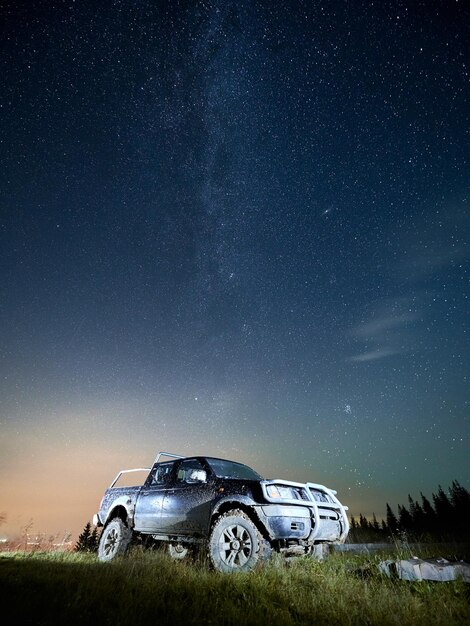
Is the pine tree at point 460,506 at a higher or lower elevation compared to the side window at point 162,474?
higher

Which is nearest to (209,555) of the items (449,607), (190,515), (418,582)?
(190,515)

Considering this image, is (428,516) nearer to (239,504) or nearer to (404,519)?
(404,519)

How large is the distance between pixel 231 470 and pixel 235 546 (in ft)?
5.94

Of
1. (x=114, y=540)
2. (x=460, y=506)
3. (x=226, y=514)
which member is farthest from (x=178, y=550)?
(x=460, y=506)

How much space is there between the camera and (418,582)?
443cm

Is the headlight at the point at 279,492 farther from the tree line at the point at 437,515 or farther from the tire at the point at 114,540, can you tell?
the tree line at the point at 437,515

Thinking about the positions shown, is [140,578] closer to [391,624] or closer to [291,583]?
[291,583]

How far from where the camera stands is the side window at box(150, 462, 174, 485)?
7407mm

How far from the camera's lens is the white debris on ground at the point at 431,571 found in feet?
14.7

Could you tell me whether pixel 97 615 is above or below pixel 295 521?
below

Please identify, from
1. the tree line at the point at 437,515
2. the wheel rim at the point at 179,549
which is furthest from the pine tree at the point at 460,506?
the wheel rim at the point at 179,549

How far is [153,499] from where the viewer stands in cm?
723

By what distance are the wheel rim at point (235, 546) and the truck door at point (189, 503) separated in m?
0.57

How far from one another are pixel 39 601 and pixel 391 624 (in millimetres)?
3259
